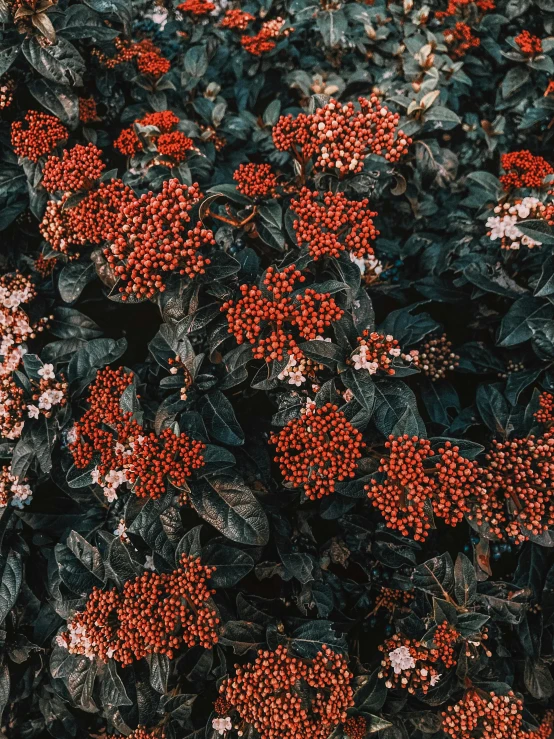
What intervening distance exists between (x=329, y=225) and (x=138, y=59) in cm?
204

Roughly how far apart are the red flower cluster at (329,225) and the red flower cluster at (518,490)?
1.11 metres

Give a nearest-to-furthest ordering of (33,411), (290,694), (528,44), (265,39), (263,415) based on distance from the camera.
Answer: (290,694)
(33,411)
(263,415)
(528,44)
(265,39)

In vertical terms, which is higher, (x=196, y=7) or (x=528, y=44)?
(x=196, y=7)

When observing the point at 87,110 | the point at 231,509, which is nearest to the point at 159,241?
the point at 231,509

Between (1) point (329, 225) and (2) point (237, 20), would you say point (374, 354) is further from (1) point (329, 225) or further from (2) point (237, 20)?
(2) point (237, 20)

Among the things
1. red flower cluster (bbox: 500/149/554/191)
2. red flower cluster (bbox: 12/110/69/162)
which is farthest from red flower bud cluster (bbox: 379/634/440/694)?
red flower cluster (bbox: 12/110/69/162)

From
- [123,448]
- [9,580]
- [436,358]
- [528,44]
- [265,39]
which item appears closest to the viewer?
[123,448]

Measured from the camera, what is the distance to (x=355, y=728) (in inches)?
91.1

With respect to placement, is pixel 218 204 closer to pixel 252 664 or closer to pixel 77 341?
pixel 77 341

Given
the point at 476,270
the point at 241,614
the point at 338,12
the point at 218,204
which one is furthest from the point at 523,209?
the point at 241,614

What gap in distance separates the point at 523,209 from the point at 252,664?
2.59 m

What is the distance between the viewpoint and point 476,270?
3.04 m

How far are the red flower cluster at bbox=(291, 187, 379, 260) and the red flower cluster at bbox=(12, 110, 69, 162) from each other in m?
1.47

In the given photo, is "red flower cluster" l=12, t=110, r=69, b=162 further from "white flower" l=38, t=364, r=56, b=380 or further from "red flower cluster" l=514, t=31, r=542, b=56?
"red flower cluster" l=514, t=31, r=542, b=56
